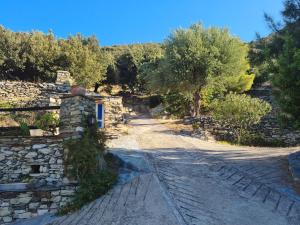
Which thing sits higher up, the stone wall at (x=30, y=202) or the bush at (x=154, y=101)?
the bush at (x=154, y=101)

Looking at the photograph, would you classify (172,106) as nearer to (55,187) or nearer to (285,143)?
(285,143)

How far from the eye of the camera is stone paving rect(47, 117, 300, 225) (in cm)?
828

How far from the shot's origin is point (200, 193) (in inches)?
384

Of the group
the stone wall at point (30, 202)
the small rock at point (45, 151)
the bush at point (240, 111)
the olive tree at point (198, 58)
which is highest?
the olive tree at point (198, 58)

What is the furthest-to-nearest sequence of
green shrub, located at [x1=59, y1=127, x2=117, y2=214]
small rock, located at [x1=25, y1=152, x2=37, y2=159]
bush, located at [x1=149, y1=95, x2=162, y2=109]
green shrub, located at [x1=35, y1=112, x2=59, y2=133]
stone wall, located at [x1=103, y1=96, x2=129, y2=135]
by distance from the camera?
bush, located at [x1=149, y1=95, x2=162, y2=109] → stone wall, located at [x1=103, y1=96, x2=129, y2=135] → green shrub, located at [x1=35, y1=112, x2=59, y2=133] → small rock, located at [x1=25, y1=152, x2=37, y2=159] → green shrub, located at [x1=59, y1=127, x2=117, y2=214]

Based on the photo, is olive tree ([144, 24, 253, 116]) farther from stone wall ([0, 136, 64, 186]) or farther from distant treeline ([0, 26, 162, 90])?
stone wall ([0, 136, 64, 186])

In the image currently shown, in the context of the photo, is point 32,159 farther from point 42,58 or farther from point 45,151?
point 42,58

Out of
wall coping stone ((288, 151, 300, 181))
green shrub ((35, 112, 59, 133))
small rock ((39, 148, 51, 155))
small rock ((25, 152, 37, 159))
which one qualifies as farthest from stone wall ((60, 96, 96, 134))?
wall coping stone ((288, 151, 300, 181))

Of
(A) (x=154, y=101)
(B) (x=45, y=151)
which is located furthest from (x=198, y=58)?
(B) (x=45, y=151)

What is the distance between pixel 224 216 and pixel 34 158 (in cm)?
549

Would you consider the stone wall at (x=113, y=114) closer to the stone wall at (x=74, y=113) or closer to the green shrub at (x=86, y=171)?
the stone wall at (x=74, y=113)

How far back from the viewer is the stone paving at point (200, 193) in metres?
8.28

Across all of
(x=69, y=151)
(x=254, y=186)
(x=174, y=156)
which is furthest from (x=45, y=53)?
(x=254, y=186)

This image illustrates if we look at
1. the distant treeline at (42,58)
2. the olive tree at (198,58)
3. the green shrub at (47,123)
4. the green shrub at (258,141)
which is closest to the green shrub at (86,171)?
the green shrub at (47,123)
